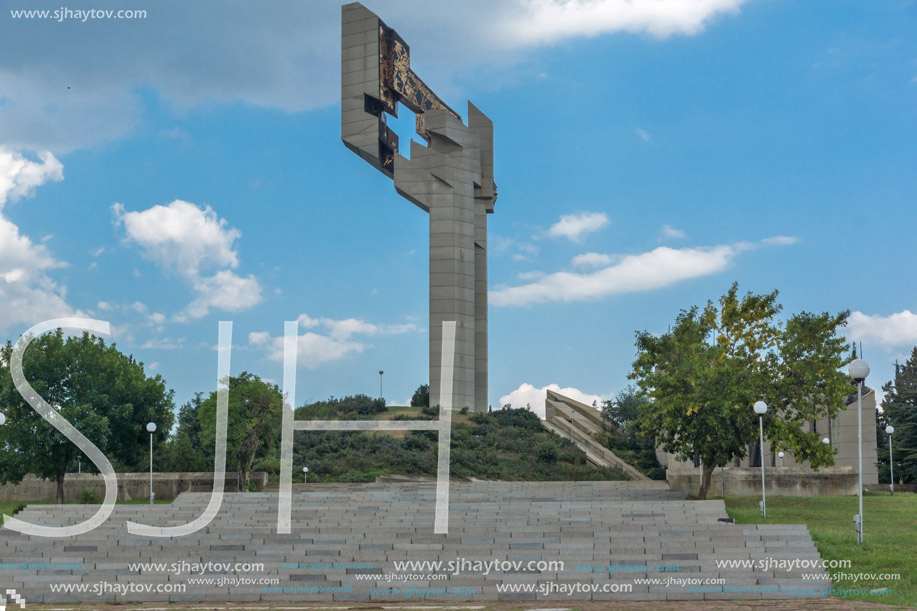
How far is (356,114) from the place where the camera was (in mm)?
52969

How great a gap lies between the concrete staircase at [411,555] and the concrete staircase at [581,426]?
20.2 metres

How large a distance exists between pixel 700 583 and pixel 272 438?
23644mm

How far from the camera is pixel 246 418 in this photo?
37.8 meters

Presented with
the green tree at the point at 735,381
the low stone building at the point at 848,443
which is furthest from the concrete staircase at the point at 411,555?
the low stone building at the point at 848,443

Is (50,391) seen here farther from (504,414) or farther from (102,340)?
(504,414)

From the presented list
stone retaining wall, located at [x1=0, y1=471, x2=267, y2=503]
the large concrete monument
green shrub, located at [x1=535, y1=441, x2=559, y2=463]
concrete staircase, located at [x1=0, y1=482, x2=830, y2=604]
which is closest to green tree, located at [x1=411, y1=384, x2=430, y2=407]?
Answer: the large concrete monument

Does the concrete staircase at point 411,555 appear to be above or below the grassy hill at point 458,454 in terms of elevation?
below

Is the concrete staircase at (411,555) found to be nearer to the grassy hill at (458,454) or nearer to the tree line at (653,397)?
the tree line at (653,397)

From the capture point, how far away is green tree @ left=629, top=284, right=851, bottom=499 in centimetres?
2966

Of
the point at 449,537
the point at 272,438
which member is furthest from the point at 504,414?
the point at 449,537

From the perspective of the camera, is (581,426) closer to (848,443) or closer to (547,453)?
(547,453)

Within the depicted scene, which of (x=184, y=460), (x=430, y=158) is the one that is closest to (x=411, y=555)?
(x=184, y=460)

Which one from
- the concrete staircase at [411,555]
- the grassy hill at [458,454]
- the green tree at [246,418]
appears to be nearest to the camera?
the concrete staircase at [411,555]

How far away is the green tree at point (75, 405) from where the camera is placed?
33625mm
